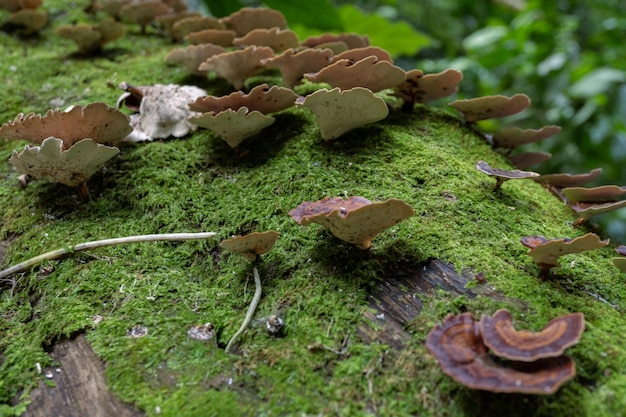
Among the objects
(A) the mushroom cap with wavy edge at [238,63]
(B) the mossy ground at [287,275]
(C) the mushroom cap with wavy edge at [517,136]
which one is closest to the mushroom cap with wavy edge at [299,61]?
(A) the mushroom cap with wavy edge at [238,63]

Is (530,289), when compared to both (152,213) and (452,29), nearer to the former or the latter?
(152,213)

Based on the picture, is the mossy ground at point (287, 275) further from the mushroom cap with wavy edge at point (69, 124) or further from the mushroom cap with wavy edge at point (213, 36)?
the mushroom cap with wavy edge at point (213, 36)

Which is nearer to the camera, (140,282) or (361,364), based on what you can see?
(361,364)

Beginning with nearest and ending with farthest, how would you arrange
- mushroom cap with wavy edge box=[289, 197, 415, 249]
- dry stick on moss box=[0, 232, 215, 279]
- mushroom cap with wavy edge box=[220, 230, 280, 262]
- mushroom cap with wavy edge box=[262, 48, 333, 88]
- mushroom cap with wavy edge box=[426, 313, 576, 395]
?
mushroom cap with wavy edge box=[426, 313, 576, 395] → mushroom cap with wavy edge box=[289, 197, 415, 249] → mushroom cap with wavy edge box=[220, 230, 280, 262] → dry stick on moss box=[0, 232, 215, 279] → mushroom cap with wavy edge box=[262, 48, 333, 88]

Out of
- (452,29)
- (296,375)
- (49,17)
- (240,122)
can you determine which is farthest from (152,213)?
(452,29)

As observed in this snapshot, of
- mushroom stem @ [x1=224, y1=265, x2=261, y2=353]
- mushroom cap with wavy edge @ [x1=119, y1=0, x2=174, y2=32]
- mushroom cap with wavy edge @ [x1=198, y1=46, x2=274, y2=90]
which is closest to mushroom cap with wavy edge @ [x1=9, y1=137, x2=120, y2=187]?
mushroom cap with wavy edge @ [x1=198, y1=46, x2=274, y2=90]

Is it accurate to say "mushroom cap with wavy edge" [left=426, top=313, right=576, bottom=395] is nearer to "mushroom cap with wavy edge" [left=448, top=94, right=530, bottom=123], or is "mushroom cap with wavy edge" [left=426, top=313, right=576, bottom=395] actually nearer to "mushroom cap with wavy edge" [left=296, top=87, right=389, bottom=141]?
"mushroom cap with wavy edge" [left=296, top=87, right=389, bottom=141]

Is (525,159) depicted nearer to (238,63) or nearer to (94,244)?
(238,63)
